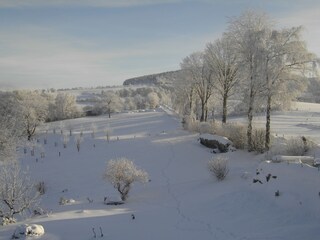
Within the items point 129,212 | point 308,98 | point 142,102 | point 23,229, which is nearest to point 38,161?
point 129,212

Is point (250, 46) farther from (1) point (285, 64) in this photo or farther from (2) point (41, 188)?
(2) point (41, 188)

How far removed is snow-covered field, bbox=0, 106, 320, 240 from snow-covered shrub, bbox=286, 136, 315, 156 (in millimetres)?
2505

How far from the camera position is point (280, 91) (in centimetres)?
2766

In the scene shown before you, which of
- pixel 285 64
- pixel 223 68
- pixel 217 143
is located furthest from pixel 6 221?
pixel 223 68

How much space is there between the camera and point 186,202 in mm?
19547

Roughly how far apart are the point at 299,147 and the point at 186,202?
945 centimetres

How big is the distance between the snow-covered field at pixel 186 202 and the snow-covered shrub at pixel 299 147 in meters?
2.51

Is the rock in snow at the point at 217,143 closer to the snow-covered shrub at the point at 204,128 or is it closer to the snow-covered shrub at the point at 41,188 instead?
the snow-covered shrub at the point at 204,128

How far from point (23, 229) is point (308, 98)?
104629 millimetres

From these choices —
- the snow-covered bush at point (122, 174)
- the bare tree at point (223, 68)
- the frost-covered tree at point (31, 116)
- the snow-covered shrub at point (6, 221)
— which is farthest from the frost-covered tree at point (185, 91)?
the snow-covered shrub at point (6, 221)

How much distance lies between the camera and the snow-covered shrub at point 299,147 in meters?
24.8

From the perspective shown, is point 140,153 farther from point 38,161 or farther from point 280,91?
point 280,91

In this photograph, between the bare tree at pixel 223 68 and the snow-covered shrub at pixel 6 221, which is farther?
the bare tree at pixel 223 68

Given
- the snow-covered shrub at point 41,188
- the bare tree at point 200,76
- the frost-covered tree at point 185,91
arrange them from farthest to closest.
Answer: the frost-covered tree at point 185,91 < the bare tree at point 200,76 < the snow-covered shrub at point 41,188
